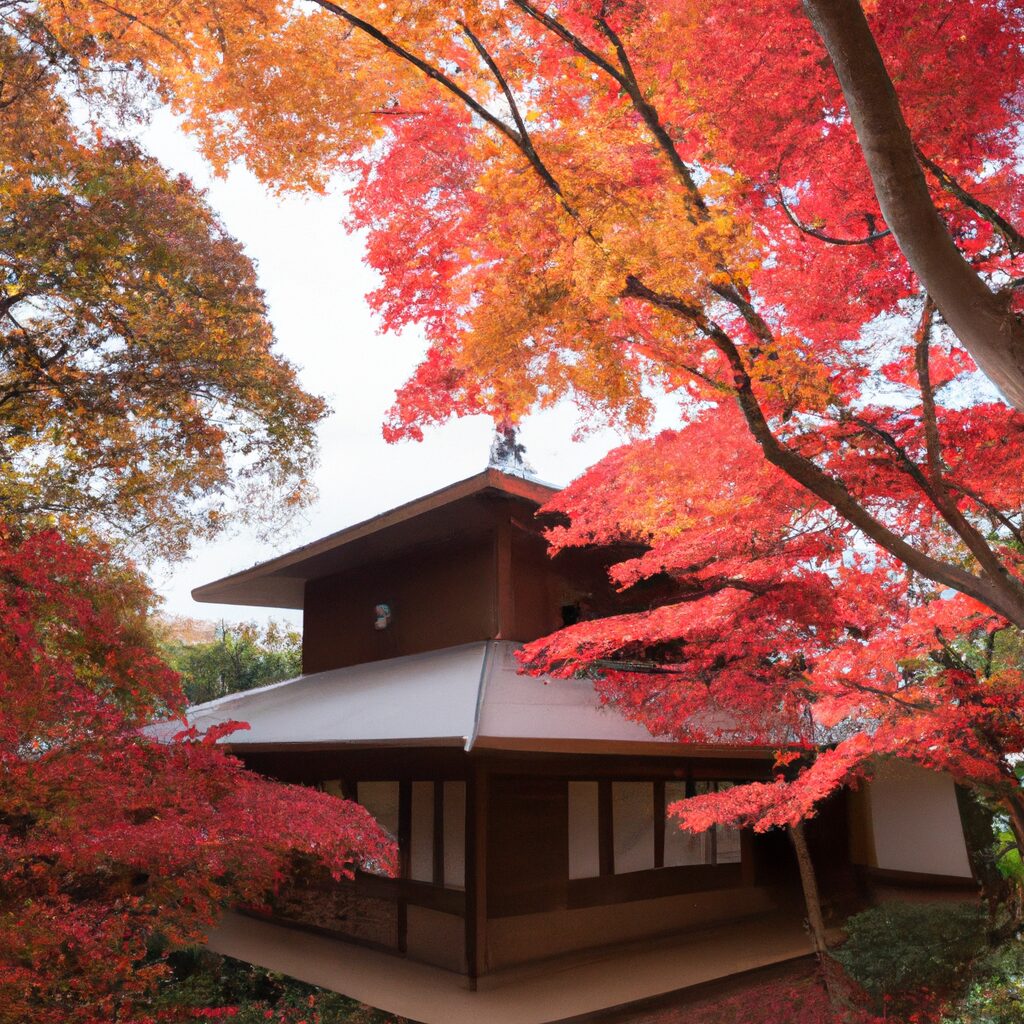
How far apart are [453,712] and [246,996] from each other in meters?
2.99

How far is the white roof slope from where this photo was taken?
678 cm

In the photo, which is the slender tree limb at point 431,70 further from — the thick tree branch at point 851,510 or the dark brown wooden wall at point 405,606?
the dark brown wooden wall at point 405,606

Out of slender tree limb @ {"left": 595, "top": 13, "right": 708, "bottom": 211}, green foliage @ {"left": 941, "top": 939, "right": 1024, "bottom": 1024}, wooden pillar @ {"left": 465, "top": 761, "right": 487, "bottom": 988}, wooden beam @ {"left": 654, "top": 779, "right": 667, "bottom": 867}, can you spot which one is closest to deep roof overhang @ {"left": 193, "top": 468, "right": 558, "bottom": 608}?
wooden pillar @ {"left": 465, "top": 761, "right": 487, "bottom": 988}

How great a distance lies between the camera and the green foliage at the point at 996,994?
17.7 feet

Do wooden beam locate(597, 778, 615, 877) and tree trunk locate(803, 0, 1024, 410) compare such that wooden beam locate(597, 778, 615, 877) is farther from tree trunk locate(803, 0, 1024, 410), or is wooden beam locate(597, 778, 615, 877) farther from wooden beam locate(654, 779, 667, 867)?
tree trunk locate(803, 0, 1024, 410)

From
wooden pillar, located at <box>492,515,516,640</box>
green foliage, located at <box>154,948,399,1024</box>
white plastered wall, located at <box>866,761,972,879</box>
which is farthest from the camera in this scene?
white plastered wall, located at <box>866,761,972,879</box>

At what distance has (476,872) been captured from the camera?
7.54 m

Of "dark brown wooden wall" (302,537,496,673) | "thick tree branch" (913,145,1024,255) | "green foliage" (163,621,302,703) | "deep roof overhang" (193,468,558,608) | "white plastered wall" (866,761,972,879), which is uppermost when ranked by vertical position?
"thick tree branch" (913,145,1024,255)

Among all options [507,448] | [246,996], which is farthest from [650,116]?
[507,448]

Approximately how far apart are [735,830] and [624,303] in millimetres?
8537

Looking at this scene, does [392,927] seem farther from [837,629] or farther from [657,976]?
[837,629]

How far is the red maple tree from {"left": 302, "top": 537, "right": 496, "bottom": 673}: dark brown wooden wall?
14.5ft

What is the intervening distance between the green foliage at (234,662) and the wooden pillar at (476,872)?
1359 cm

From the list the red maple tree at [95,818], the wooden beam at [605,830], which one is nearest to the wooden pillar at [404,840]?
the wooden beam at [605,830]
